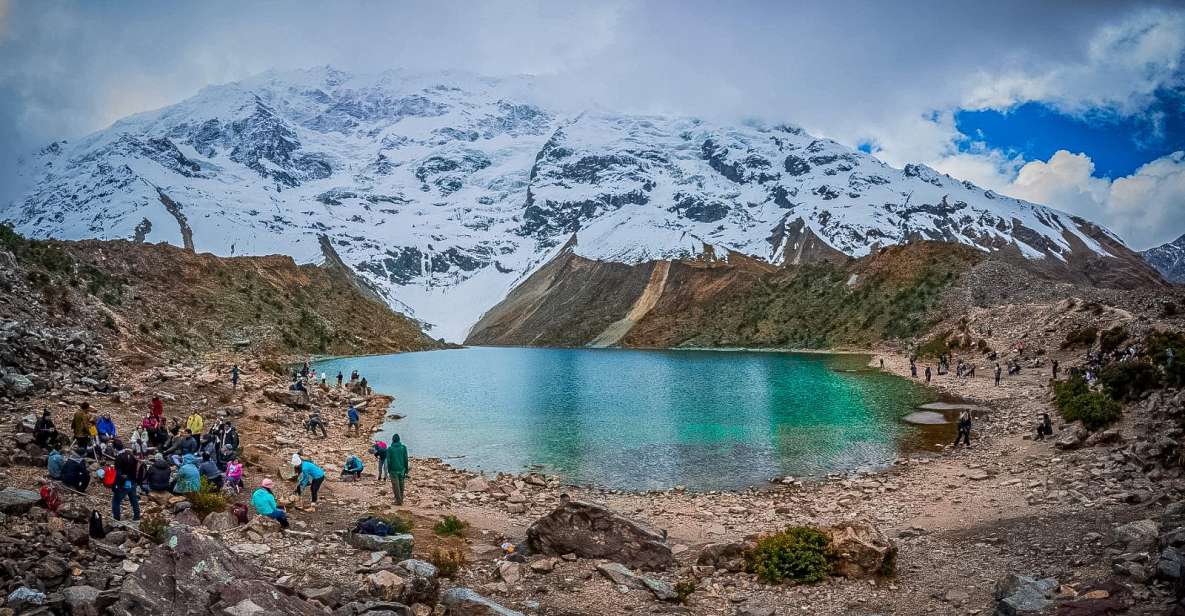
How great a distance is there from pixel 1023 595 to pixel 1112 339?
42.5 m

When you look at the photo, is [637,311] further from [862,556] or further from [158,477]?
[862,556]

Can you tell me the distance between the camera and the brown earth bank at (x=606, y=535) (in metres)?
8.92

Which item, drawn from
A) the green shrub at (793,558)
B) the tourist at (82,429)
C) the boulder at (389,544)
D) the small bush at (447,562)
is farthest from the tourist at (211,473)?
the green shrub at (793,558)

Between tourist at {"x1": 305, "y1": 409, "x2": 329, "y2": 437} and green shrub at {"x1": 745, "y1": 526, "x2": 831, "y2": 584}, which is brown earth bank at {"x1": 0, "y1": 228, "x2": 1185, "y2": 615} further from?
tourist at {"x1": 305, "y1": 409, "x2": 329, "y2": 437}

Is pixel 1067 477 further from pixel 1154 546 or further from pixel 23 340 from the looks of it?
pixel 23 340

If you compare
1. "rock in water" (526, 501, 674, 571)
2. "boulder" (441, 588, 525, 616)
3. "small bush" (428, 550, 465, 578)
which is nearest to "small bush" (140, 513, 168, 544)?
"small bush" (428, 550, 465, 578)

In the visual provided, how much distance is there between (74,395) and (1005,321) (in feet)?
243

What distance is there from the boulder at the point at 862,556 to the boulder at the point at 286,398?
1189 inches

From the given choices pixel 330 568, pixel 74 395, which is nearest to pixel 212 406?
pixel 74 395

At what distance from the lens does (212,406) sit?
98.1 ft

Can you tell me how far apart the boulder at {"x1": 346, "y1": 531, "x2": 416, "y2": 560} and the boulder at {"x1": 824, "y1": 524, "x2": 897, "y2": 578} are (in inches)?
322

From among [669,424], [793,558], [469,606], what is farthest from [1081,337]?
[469,606]

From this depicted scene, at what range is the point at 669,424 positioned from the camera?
124 ft

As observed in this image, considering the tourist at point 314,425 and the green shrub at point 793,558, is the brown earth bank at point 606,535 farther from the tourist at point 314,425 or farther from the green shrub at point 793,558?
the tourist at point 314,425
